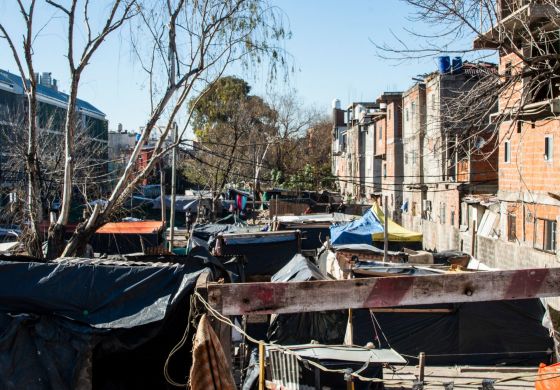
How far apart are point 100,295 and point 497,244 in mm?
22185

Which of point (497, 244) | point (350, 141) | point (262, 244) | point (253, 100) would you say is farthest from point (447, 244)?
point (350, 141)

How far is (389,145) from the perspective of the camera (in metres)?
46.8

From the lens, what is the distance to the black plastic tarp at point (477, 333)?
47.0 feet

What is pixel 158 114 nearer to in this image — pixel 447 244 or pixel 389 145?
pixel 447 244

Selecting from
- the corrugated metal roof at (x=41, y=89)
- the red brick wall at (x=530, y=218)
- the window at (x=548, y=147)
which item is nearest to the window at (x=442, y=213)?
the red brick wall at (x=530, y=218)

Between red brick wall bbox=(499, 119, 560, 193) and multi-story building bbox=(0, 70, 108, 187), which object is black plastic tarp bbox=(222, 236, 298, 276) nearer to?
multi-story building bbox=(0, 70, 108, 187)

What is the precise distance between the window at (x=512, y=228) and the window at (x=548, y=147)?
4464mm

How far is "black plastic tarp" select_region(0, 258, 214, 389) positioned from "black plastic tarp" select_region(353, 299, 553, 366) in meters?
8.40

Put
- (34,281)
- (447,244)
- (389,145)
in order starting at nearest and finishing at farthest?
(34,281), (447,244), (389,145)

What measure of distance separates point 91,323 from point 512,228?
22086mm

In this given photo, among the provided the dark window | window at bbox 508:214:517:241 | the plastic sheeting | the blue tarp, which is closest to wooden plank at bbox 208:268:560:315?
the plastic sheeting

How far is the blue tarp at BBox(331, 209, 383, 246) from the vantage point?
25.7 meters

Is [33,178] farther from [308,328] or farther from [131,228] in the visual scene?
[131,228]

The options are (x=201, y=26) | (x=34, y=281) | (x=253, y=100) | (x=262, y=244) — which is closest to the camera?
(x=34, y=281)
